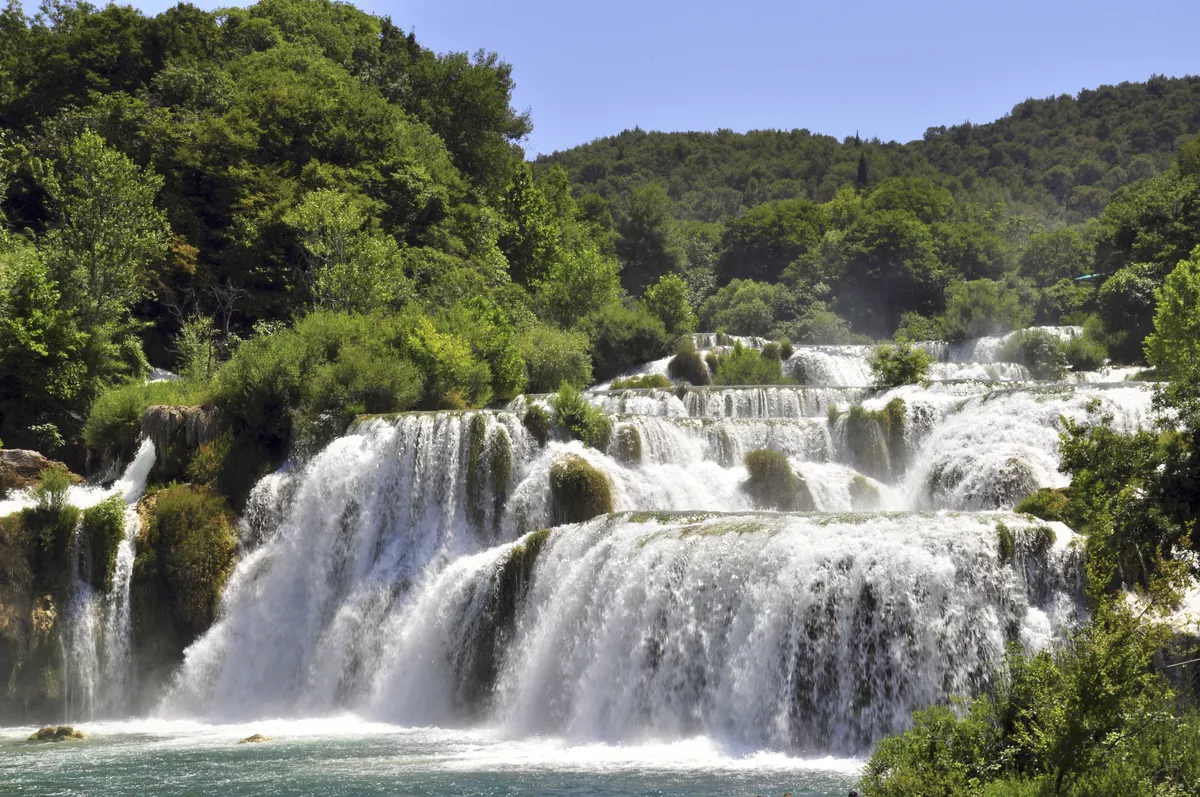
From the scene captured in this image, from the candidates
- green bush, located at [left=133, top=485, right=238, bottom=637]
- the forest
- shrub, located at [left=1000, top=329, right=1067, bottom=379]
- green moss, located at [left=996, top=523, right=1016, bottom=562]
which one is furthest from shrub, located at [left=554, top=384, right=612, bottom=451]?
shrub, located at [left=1000, top=329, right=1067, bottom=379]

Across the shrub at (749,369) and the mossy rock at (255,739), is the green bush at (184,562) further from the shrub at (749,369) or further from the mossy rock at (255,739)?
the shrub at (749,369)

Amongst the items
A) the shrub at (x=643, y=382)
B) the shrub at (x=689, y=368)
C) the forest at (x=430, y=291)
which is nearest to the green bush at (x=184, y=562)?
the forest at (x=430, y=291)

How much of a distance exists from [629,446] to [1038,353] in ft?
71.6

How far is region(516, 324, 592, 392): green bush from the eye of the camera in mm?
42062

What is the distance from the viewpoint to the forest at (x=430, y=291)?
44.3 feet

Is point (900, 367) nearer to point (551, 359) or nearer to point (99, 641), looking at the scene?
point (551, 359)

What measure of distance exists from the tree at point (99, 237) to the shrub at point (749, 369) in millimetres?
21689

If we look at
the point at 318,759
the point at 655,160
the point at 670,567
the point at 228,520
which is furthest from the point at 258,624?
the point at 655,160

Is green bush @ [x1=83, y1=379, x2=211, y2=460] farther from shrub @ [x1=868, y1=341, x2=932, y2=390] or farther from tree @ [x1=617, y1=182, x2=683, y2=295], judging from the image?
tree @ [x1=617, y1=182, x2=683, y2=295]

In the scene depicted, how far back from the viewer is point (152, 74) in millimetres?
52750

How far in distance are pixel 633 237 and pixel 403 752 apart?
2587 inches

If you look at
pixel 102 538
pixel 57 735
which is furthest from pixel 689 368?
pixel 57 735

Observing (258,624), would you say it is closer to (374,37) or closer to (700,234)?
(374,37)

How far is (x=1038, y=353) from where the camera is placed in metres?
44.5
